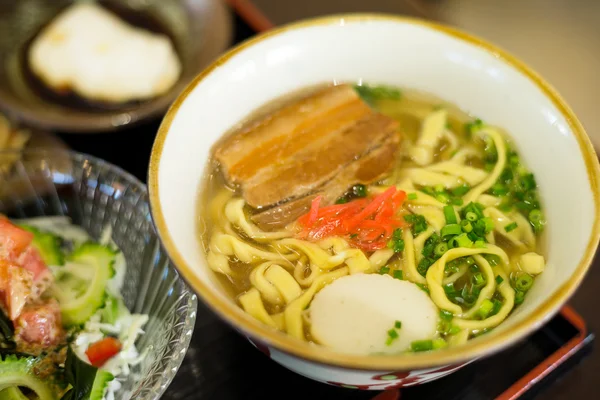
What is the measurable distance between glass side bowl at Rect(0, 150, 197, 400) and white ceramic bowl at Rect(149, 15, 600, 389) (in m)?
0.21

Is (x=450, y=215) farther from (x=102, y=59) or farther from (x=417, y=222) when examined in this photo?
(x=102, y=59)

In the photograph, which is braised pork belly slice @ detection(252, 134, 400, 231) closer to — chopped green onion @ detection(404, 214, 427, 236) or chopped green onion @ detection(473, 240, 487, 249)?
chopped green onion @ detection(404, 214, 427, 236)

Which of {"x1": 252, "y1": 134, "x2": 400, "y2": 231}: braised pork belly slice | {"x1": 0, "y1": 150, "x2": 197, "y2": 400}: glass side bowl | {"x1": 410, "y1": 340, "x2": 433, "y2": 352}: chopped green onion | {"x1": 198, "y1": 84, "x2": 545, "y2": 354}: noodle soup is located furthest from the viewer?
{"x1": 252, "y1": 134, "x2": 400, "y2": 231}: braised pork belly slice

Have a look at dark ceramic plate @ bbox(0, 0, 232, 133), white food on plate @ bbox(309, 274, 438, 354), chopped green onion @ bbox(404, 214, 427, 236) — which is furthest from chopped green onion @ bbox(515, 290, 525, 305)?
dark ceramic plate @ bbox(0, 0, 232, 133)

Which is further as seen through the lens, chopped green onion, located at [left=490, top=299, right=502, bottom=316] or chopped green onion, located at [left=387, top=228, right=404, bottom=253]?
chopped green onion, located at [left=387, top=228, right=404, bottom=253]

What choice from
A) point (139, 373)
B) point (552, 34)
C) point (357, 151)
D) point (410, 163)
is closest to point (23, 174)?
point (139, 373)

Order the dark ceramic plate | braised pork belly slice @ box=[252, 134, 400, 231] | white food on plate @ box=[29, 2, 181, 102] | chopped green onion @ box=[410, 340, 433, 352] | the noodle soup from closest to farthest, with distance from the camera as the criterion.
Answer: chopped green onion @ box=[410, 340, 433, 352], the noodle soup, braised pork belly slice @ box=[252, 134, 400, 231], the dark ceramic plate, white food on plate @ box=[29, 2, 181, 102]

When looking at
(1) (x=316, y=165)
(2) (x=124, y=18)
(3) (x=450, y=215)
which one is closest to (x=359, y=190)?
(1) (x=316, y=165)

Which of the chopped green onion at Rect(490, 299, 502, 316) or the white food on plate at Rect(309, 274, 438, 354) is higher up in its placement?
the chopped green onion at Rect(490, 299, 502, 316)

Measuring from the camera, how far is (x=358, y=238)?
1.79m

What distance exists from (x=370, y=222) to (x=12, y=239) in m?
1.11

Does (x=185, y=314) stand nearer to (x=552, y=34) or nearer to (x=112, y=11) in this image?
(x=112, y=11)

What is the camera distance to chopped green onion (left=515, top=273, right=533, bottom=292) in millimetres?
1646

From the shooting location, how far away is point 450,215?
1812 millimetres
